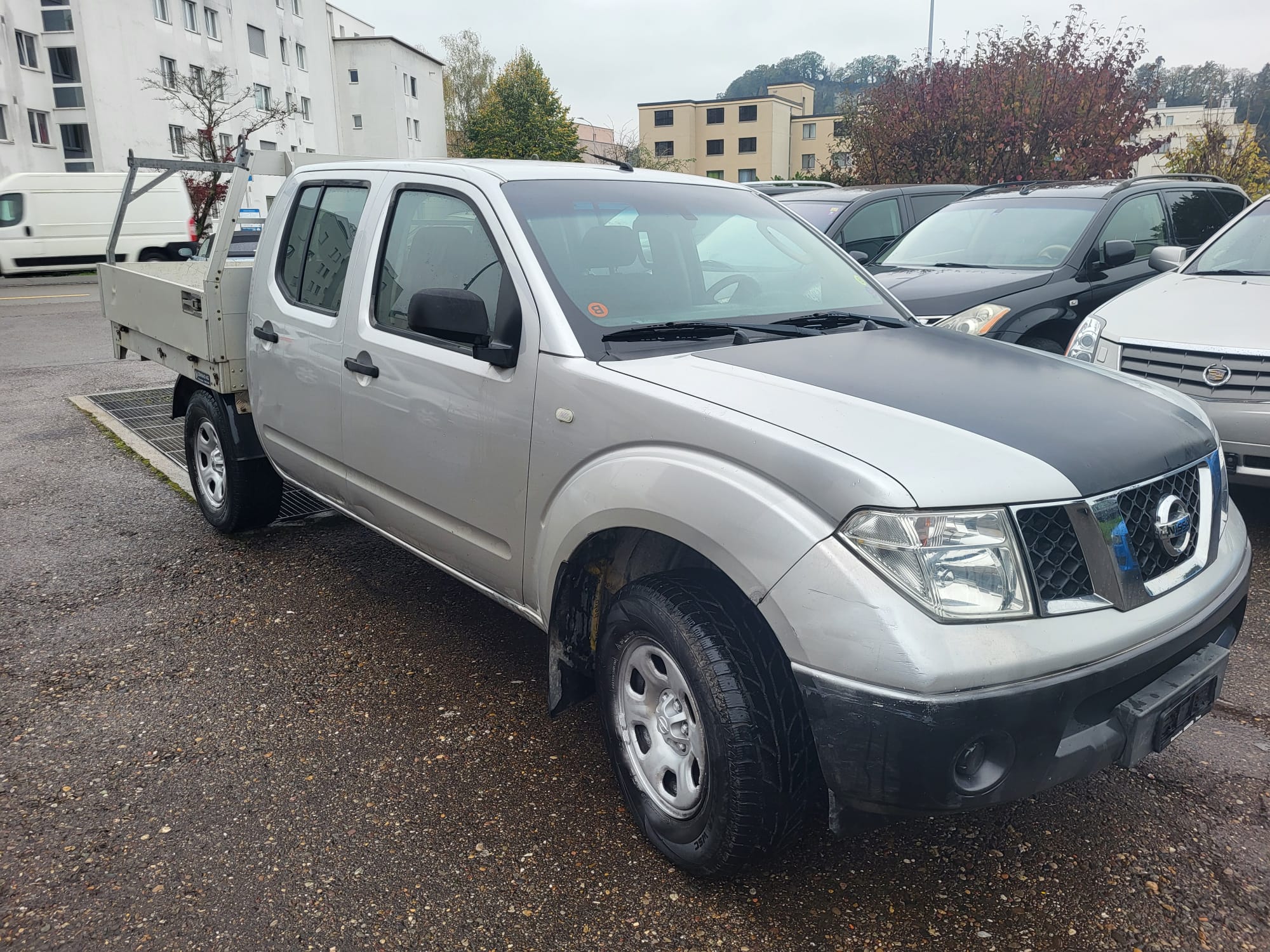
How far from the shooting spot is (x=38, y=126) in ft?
124

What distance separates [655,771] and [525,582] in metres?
0.78

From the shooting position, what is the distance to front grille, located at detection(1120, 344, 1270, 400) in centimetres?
475

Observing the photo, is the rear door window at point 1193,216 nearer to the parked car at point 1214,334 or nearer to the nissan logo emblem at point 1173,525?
the parked car at point 1214,334

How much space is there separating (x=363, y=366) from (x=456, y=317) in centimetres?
94

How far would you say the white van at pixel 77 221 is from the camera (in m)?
23.4

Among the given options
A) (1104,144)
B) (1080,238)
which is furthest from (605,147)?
(1080,238)

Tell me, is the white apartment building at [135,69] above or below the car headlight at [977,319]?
above

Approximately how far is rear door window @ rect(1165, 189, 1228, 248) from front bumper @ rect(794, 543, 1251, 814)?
6.94m

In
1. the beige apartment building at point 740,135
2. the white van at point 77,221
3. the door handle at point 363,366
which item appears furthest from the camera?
the beige apartment building at point 740,135

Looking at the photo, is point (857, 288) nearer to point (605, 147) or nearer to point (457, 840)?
point (457, 840)

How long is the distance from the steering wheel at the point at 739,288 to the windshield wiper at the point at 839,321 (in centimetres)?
18

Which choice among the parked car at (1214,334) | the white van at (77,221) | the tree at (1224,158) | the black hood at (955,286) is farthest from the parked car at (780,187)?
the white van at (77,221)

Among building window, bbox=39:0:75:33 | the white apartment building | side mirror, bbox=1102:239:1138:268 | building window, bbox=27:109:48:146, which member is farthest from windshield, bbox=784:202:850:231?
building window, bbox=39:0:75:33

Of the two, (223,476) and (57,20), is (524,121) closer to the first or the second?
(57,20)
